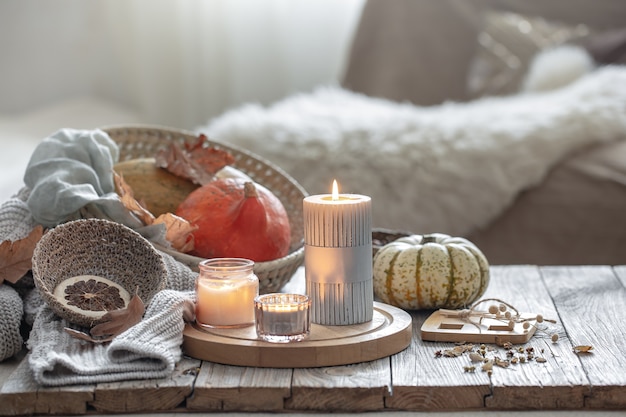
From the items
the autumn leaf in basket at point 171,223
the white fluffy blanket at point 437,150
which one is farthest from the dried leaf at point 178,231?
the white fluffy blanket at point 437,150

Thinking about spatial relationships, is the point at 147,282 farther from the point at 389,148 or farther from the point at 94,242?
the point at 389,148

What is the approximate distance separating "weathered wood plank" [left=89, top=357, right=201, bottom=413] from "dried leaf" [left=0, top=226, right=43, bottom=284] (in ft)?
0.89

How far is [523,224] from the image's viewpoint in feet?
6.81

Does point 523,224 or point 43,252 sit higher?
point 43,252

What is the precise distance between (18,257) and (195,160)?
0.34m

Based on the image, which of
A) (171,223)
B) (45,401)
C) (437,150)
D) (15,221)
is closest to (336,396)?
(45,401)

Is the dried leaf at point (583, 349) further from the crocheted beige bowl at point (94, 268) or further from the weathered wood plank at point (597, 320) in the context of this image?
the crocheted beige bowl at point (94, 268)

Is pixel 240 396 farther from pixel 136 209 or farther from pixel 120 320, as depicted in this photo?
pixel 136 209

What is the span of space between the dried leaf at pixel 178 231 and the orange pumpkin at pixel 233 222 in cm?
2

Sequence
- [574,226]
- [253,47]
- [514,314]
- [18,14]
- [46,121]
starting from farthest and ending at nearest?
[253,47] < [18,14] < [46,121] < [574,226] < [514,314]

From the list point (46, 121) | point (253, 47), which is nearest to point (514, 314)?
point (46, 121)

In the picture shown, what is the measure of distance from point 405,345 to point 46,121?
214 centimetres

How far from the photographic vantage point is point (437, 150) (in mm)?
2070

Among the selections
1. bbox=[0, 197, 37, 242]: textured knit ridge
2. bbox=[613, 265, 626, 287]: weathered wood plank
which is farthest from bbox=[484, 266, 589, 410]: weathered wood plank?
bbox=[0, 197, 37, 242]: textured knit ridge
